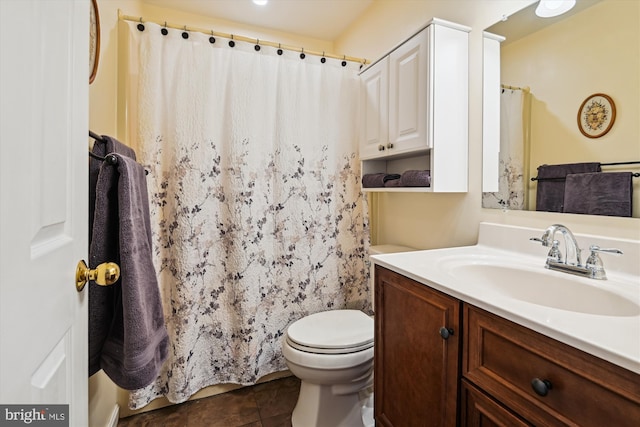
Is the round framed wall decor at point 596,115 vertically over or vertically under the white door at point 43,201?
over

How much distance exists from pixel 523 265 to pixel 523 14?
3.22ft

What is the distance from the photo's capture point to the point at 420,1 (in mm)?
1739

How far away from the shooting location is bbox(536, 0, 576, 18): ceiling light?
3.61 ft

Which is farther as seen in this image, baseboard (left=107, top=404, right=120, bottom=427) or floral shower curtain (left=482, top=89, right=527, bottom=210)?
baseboard (left=107, top=404, right=120, bottom=427)

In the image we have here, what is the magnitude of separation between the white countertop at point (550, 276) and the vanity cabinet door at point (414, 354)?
57 millimetres

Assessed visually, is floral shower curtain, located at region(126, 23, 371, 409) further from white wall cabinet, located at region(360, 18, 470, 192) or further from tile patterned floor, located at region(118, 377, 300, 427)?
white wall cabinet, located at region(360, 18, 470, 192)

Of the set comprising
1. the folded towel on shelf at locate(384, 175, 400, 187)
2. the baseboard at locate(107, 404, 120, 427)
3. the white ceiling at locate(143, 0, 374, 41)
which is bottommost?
the baseboard at locate(107, 404, 120, 427)

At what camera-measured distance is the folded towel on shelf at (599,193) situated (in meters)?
0.97

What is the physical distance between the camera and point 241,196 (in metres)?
1.80

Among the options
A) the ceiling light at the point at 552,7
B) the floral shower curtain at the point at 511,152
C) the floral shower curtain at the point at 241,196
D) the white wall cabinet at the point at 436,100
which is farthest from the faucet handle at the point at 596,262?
the floral shower curtain at the point at 241,196

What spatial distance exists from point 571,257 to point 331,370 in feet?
3.41

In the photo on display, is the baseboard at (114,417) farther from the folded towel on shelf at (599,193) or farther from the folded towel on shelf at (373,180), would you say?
the folded towel on shelf at (599,193)

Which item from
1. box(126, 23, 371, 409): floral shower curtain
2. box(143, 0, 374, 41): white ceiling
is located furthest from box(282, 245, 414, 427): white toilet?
box(143, 0, 374, 41): white ceiling

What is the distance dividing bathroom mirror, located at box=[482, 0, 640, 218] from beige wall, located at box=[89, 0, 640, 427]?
0.18 ft
